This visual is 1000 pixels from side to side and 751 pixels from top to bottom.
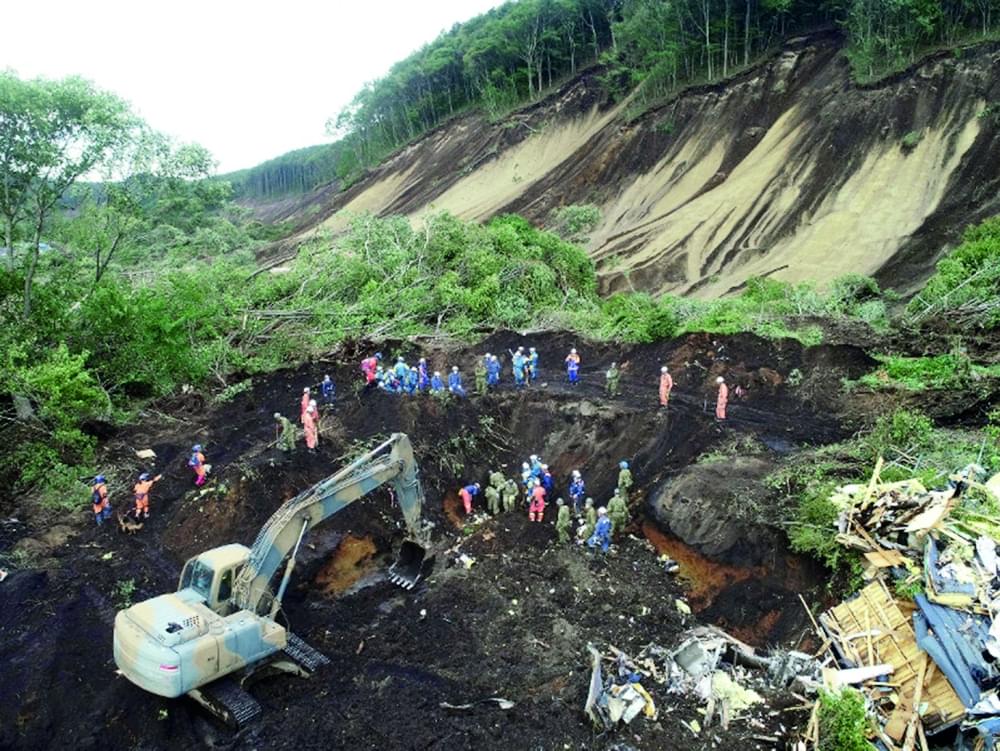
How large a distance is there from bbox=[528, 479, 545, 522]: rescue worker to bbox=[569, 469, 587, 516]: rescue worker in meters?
0.62

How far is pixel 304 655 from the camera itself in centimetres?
1014

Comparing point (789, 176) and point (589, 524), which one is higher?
point (789, 176)

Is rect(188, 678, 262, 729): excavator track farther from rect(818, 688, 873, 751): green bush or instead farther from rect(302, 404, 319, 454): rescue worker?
rect(302, 404, 319, 454): rescue worker

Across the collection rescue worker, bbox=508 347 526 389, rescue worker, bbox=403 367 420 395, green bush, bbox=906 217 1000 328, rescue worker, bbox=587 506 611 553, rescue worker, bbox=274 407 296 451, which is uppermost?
Answer: rescue worker, bbox=274 407 296 451

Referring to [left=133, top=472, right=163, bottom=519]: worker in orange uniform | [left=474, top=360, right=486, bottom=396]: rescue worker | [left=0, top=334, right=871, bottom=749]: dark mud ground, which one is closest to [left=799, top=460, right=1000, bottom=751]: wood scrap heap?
[left=0, top=334, right=871, bottom=749]: dark mud ground

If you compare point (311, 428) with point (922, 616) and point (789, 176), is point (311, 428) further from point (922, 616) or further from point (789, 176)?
point (789, 176)

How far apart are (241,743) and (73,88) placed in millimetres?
13282

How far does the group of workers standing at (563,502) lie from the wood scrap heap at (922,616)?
392 cm

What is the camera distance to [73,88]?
49.9 feet

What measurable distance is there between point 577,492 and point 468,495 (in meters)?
2.11

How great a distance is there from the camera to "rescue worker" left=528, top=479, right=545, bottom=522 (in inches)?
551

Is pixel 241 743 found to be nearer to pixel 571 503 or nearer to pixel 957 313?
pixel 571 503

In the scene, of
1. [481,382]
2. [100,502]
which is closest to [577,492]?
[481,382]

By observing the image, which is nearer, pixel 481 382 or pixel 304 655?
pixel 304 655
